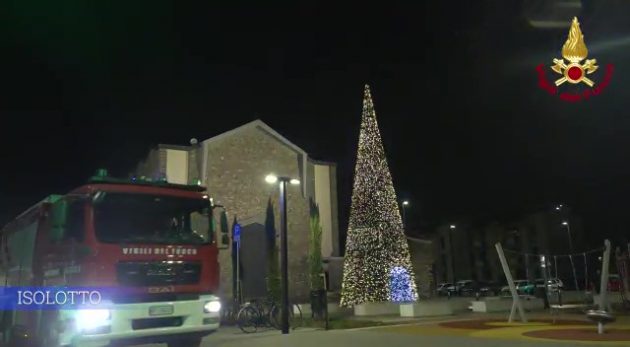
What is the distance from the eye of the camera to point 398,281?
25.3m

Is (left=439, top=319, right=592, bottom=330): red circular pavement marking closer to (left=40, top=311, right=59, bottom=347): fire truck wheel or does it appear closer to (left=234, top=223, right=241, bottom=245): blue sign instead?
(left=40, top=311, right=59, bottom=347): fire truck wheel

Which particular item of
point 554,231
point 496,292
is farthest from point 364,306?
point 554,231

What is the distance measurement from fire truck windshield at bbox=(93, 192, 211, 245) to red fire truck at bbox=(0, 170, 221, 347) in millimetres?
18

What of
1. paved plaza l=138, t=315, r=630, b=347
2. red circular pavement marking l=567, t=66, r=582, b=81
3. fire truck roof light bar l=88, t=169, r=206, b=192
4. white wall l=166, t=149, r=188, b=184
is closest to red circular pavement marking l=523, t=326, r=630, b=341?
paved plaza l=138, t=315, r=630, b=347

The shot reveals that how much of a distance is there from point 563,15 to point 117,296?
1116 centimetres

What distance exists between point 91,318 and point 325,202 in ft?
81.2

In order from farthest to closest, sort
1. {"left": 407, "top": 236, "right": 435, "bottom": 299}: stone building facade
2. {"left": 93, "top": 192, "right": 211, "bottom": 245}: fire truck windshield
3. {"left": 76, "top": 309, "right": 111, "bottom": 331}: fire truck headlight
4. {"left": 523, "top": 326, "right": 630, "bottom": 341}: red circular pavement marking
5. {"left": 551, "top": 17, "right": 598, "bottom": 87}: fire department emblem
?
1. {"left": 407, "top": 236, "right": 435, "bottom": 299}: stone building facade
2. {"left": 523, "top": 326, "right": 630, "bottom": 341}: red circular pavement marking
3. {"left": 551, "top": 17, "right": 598, "bottom": 87}: fire department emblem
4. {"left": 93, "top": 192, "right": 211, "bottom": 245}: fire truck windshield
5. {"left": 76, "top": 309, "right": 111, "bottom": 331}: fire truck headlight

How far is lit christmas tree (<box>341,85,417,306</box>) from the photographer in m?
25.0

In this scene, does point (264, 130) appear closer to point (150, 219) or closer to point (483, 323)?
point (483, 323)

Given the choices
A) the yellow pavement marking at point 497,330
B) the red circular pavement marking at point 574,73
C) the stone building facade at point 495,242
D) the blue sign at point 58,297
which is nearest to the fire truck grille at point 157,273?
the blue sign at point 58,297

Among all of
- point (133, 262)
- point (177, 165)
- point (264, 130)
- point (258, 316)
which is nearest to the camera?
point (133, 262)

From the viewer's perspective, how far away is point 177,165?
2925cm

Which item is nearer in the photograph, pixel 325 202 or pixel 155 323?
pixel 155 323

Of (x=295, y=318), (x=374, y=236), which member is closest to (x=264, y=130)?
(x=374, y=236)
